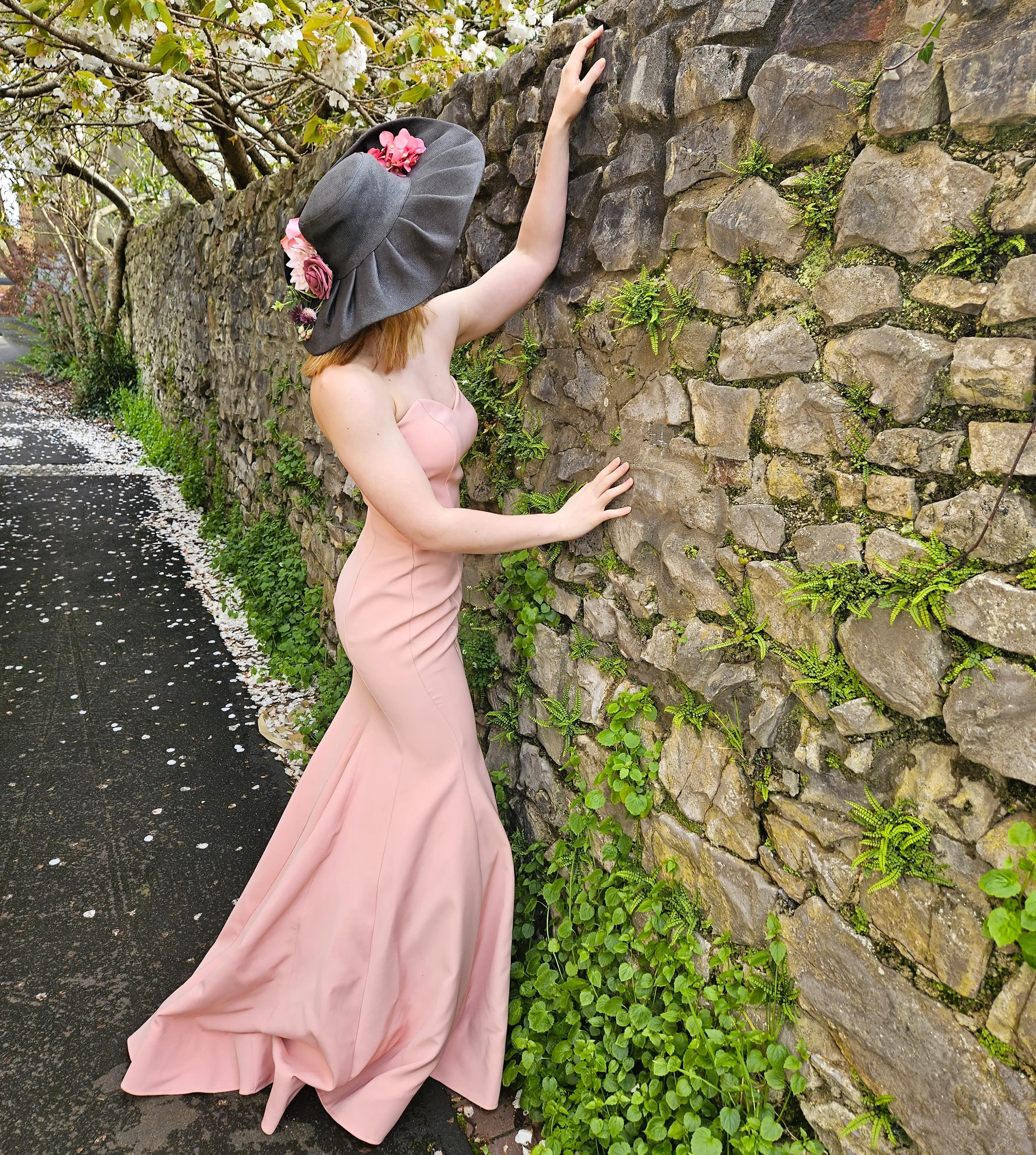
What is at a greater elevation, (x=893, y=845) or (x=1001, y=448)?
(x=1001, y=448)

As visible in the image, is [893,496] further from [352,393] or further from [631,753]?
[352,393]

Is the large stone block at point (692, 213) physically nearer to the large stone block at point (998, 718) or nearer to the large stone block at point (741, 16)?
the large stone block at point (741, 16)

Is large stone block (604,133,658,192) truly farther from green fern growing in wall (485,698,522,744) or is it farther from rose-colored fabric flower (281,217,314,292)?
green fern growing in wall (485,698,522,744)

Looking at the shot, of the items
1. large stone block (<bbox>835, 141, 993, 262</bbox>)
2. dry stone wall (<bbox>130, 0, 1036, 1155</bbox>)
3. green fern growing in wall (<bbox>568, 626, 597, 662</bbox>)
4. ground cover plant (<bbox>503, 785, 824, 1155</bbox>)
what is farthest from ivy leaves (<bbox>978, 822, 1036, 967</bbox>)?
green fern growing in wall (<bbox>568, 626, 597, 662</bbox>)

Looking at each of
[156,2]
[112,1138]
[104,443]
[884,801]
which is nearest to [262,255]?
[156,2]

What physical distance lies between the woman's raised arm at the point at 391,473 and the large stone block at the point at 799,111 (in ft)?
2.49

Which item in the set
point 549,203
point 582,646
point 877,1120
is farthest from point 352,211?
point 877,1120

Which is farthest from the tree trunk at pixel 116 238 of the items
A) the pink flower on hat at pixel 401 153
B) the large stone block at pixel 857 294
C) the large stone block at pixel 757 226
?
the large stone block at pixel 857 294

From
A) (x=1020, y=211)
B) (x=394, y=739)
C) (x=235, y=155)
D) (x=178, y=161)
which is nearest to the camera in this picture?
(x=1020, y=211)

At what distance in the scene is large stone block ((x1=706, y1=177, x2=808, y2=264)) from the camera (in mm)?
1509

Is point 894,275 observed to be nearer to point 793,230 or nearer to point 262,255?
point 793,230

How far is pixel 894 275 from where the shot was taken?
1.35 metres

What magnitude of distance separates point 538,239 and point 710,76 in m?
0.61

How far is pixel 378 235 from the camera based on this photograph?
6.00ft
